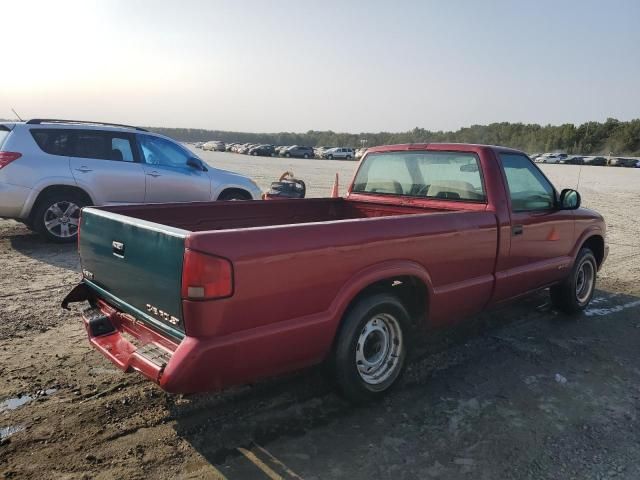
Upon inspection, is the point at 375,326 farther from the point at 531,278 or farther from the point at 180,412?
the point at 531,278

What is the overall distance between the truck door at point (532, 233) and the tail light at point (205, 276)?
259 centimetres

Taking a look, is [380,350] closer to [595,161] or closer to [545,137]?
[595,161]

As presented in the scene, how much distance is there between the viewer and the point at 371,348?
356 cm

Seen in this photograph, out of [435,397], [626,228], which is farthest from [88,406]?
[626,228]

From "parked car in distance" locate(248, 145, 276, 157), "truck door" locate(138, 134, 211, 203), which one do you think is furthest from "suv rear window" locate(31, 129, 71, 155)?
"parked car in distance" locate(248, 145, 276, 157)

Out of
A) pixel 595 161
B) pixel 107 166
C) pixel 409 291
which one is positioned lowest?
pixel 409 291

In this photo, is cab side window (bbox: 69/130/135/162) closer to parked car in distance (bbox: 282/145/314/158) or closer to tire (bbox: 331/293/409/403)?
tire (bbox: 331/293/409/403)

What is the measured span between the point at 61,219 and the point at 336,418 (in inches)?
240

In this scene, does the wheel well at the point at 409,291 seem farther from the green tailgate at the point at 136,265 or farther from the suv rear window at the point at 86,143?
the suv rear window at the point at 86,143

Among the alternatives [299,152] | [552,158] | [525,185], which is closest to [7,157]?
[525,185]

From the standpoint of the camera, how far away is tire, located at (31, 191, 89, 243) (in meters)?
7.46

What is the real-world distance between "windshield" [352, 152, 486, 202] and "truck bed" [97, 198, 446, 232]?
0.64ft

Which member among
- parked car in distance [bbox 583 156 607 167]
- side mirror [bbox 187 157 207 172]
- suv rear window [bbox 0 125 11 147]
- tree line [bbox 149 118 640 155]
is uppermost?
tree line [bbox 149 118 640 155]

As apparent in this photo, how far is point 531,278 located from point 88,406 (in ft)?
12.3
